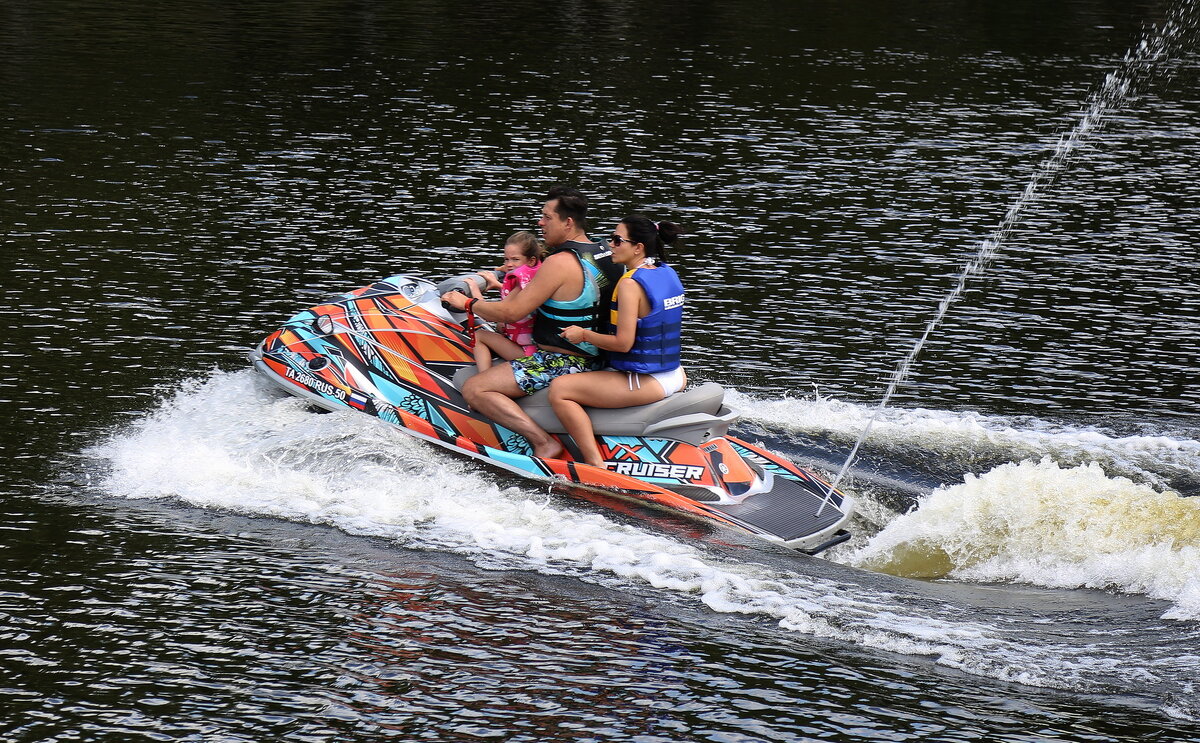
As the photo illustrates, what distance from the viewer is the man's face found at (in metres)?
9.23

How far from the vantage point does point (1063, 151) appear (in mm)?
23344

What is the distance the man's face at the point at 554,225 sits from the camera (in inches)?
363

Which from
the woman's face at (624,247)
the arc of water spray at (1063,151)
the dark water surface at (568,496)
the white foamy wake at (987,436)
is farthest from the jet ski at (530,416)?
the white foamy wake at (987,436)

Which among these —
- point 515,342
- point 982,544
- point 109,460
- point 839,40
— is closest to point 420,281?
point 515,342

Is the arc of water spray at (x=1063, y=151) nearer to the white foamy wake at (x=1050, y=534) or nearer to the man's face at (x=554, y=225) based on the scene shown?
the white foamy wake at (x=1050, y=534)

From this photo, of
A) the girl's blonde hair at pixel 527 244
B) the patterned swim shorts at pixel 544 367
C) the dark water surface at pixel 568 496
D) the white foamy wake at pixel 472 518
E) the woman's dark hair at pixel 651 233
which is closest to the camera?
the dark water surface at pixel 568 496

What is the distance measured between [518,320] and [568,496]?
128 cm

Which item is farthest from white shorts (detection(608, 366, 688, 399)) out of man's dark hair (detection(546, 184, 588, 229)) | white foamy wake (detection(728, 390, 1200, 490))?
white foamy wake (detection(728, 390, 1200, 490))

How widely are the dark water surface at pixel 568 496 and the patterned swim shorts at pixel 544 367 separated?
71 cm

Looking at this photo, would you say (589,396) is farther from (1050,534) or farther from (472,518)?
(1050,534)

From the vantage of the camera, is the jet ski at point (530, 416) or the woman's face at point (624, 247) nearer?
the woman's face at point (624, 247)

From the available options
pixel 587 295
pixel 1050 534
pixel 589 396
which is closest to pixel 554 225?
pixel 587 295

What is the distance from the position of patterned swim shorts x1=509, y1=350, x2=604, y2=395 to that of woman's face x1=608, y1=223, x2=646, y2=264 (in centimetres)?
98

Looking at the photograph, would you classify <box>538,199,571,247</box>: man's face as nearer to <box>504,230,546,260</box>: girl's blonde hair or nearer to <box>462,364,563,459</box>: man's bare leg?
<box>504,230,546,260</box>: girl's blonde hair
